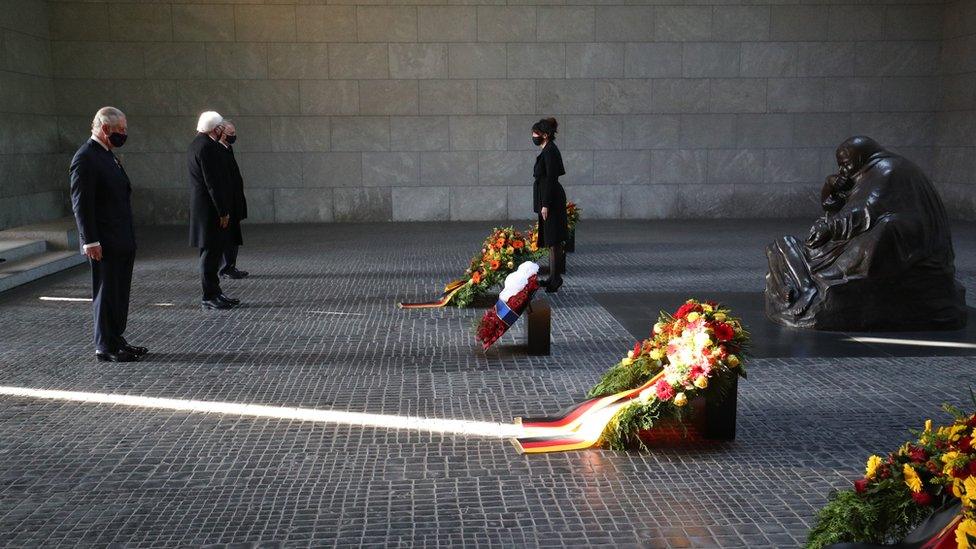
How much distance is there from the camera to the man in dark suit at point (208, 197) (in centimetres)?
896

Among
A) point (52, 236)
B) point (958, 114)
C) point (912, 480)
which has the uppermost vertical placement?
point (958, 114)

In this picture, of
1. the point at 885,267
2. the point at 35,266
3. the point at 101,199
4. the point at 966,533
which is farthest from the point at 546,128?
the point at 966,533

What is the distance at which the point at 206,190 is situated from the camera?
9109 mm

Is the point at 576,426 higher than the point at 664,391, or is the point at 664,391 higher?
the point at 664,391

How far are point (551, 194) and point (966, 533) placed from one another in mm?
7587

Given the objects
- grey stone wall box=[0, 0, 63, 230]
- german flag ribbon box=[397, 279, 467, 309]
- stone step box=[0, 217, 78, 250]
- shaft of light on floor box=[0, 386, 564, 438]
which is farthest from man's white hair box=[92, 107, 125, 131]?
grey stone wall box=[0, 0, 63, 230]

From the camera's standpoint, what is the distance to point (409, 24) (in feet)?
56.6

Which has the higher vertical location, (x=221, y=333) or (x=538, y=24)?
(x=538, y=24)

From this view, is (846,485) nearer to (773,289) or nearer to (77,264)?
(773,289)

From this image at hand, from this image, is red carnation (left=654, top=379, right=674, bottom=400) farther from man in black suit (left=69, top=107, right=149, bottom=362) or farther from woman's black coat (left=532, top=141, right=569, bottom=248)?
woman's black coat (left=532, top=141, right=569, bottom=248)

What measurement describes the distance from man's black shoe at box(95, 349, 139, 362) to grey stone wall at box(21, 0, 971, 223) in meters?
10.7

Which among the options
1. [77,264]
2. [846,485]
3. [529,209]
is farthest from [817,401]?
[529,209]

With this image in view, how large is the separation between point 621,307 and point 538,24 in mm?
9733

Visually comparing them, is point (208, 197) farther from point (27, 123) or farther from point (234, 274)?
point (27, 123)
